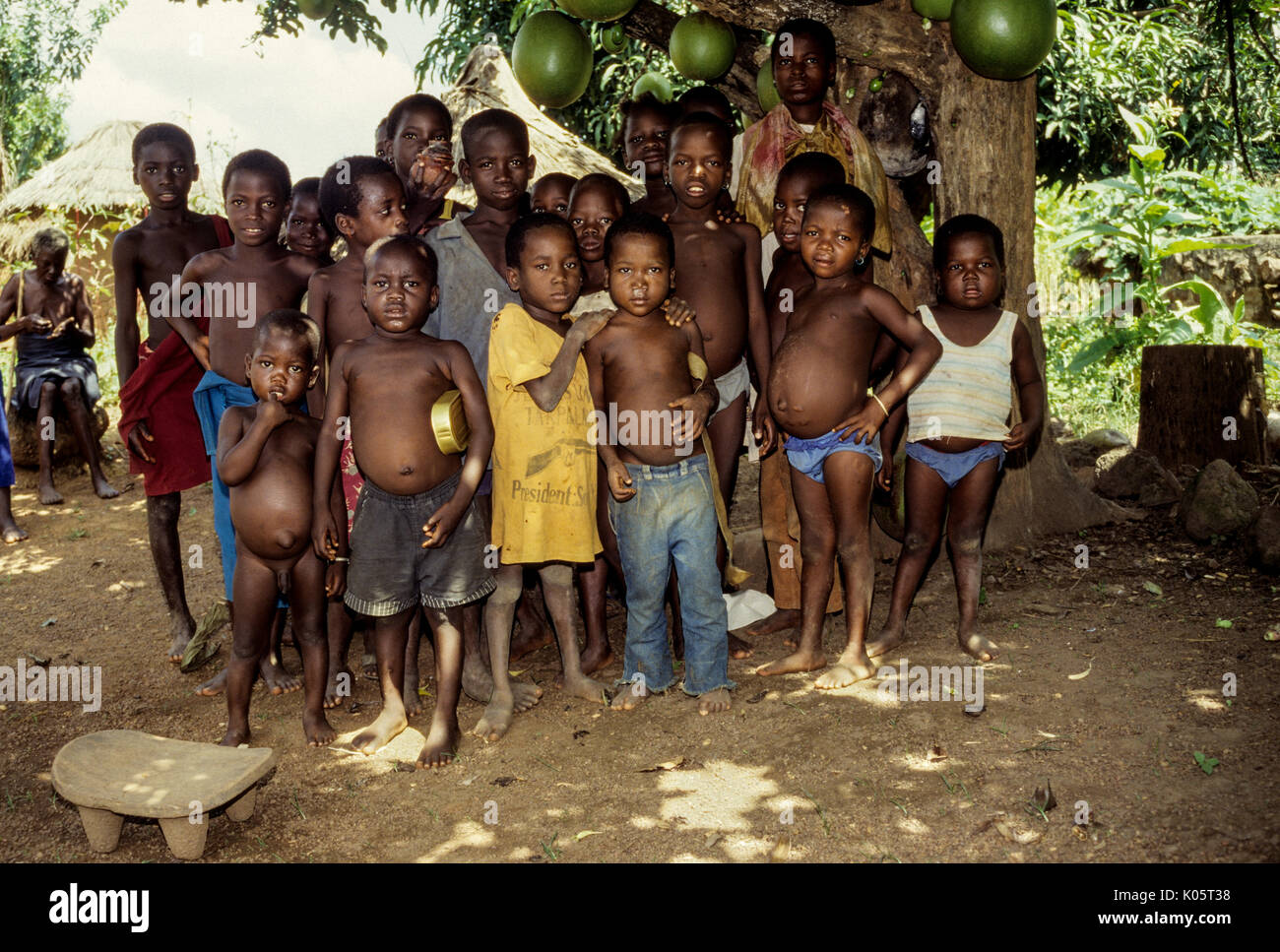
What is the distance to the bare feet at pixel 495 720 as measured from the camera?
3648 millimetres

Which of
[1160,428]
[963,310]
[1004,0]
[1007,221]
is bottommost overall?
[1160,428]

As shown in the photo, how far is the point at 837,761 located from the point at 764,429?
1.35m

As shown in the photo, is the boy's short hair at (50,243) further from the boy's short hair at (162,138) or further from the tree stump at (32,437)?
the boy's short hair at (162,138)

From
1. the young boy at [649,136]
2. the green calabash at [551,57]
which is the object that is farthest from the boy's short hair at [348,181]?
the young boy at [649,136]

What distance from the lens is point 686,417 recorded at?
3.71m

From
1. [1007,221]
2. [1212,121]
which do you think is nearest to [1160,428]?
[1007,221]

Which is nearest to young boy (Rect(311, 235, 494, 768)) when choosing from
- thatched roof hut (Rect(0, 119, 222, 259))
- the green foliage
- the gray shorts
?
the gray shorts

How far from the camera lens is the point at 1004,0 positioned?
4000 mm

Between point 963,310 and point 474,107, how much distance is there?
3609mm

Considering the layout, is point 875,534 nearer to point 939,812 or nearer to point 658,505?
point 658,505

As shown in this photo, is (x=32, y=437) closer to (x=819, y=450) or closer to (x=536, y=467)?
(x=536, y=467)

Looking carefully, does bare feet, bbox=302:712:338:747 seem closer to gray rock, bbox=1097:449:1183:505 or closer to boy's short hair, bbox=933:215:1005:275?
boy's short hair, bbox=933:215:1005:275

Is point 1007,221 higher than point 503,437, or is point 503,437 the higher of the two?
point 1007,221

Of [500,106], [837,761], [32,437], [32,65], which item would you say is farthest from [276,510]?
[32,65]
